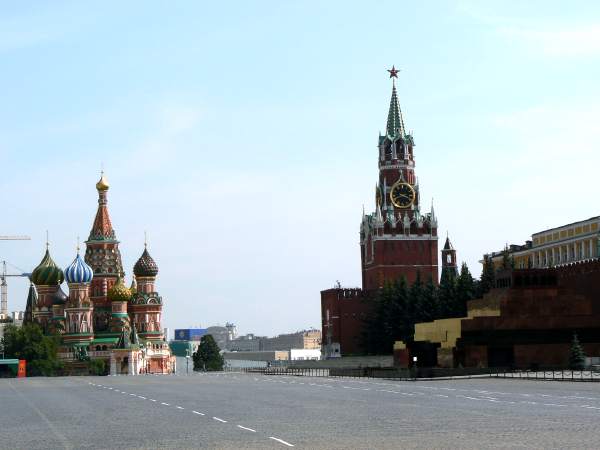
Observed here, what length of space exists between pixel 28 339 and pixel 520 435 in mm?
135146

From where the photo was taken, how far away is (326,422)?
103 ft

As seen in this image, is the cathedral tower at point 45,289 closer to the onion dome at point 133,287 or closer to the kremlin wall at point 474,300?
the onion dome at point 133,287

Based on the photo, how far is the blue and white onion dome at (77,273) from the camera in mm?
165125

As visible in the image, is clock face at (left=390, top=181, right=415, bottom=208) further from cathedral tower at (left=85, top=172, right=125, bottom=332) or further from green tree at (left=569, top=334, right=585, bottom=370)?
green tree at (left=569, top=334, right=585, bottom=370)

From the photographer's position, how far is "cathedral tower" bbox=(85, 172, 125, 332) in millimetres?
170625

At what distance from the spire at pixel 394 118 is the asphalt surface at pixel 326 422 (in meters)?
115

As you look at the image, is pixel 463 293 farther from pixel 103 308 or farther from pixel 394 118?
pixel 103 308

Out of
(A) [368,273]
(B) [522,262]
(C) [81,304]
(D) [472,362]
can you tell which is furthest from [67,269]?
(D) [472,362]

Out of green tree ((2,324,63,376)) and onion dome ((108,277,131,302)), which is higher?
onion dome ((108,277,131,302))

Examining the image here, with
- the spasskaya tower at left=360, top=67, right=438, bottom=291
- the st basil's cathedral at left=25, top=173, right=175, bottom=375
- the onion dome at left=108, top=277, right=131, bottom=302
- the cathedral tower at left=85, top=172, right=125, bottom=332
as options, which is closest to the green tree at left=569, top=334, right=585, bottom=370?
the spasskaya tower at left=360, top=67, right=438, bottom=291

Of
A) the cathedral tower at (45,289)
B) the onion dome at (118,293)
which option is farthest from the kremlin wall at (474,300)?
the cathedral tower at (45,289)

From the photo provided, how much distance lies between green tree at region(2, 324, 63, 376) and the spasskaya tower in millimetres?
43815

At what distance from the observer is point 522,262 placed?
149 metres

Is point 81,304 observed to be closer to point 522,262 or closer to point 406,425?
point 522,262
